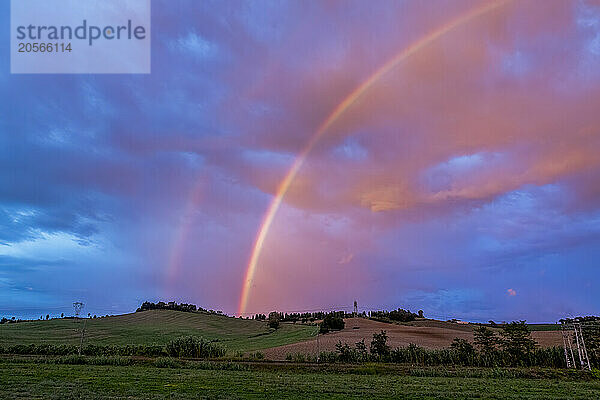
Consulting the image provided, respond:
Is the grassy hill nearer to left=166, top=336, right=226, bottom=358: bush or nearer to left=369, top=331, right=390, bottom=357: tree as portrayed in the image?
left=166, top=336, right=226, bottom=358: bush

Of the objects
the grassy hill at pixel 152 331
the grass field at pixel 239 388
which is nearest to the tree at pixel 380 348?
the grass field at pixel 239 388

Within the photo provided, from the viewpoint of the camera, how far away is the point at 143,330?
7200 centimetres

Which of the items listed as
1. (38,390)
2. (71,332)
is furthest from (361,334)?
(38,390)

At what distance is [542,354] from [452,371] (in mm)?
11676

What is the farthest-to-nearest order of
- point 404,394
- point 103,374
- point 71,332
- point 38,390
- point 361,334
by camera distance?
point 71,332, point 361,334, point 103,374, point 404,394, point 38,390

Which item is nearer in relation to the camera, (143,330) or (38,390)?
(38,390)

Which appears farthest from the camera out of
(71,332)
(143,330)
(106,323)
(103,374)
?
(106,323)

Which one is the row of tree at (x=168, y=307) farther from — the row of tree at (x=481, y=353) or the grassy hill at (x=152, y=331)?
the row of tree at (x=481, y=353)

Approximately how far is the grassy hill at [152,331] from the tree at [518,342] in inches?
1016

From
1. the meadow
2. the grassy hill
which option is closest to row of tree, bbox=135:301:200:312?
the grassy hill

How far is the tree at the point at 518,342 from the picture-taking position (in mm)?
36188

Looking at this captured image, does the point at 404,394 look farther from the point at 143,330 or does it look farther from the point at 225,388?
the point at 143,330

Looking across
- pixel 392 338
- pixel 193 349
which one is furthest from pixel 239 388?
pixel 392 338

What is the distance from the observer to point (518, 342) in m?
36.3
